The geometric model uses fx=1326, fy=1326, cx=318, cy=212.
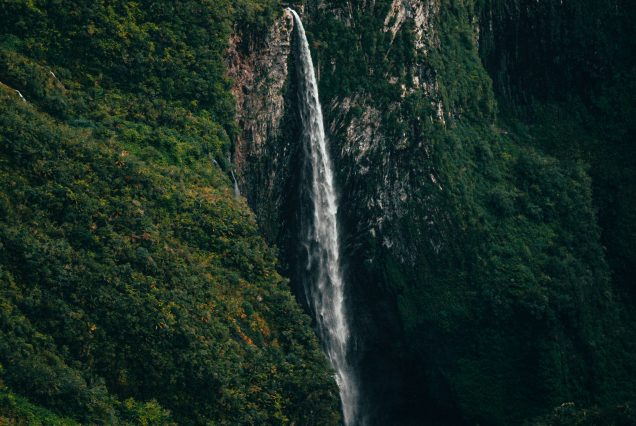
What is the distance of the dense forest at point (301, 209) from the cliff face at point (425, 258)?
72 millimetres

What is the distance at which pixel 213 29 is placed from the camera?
39.2 m

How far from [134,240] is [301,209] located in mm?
7677

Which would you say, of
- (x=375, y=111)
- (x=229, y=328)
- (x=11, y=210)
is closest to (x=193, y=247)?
(x=229, y=328)

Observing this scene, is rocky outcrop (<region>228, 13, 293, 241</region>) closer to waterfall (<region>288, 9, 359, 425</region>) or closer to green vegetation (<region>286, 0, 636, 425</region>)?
waterfall (<region>288, 9, 359, 425</region>)

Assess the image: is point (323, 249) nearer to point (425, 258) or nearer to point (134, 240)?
point (425, 258)

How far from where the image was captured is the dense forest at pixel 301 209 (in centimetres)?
3325

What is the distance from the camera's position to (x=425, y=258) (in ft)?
139

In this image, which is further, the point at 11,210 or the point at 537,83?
the point at 537,83

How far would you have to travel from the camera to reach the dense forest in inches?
1309

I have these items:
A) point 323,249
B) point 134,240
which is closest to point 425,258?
point 323,249

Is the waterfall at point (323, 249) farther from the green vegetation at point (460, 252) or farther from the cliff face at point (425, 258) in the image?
the green vegetation at point (460, 252)

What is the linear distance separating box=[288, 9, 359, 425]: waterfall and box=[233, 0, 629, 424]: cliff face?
1.32ft

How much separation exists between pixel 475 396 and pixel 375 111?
9.60 metres

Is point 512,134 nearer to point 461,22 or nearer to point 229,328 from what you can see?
point 461,22
